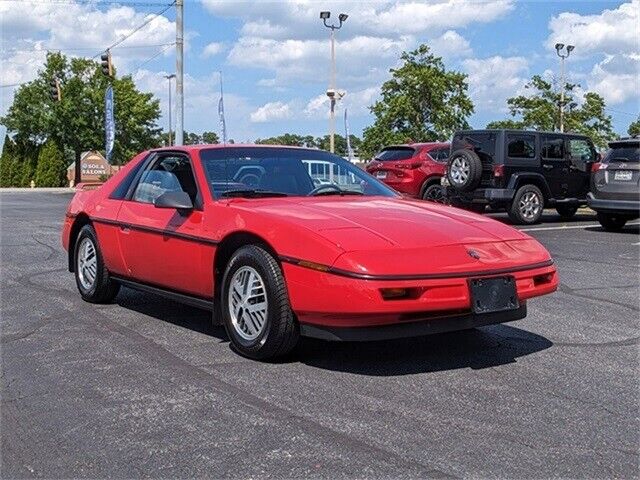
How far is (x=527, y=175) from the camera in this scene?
15.1 metres

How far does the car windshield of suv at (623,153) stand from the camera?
1303 centimetres

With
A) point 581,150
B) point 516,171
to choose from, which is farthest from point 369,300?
point 581,150

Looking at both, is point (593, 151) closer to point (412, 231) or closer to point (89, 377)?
point (412, 231)

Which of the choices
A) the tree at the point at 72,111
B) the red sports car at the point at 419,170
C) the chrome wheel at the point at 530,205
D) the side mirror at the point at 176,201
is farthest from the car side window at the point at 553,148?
the tree at the point at 72,111

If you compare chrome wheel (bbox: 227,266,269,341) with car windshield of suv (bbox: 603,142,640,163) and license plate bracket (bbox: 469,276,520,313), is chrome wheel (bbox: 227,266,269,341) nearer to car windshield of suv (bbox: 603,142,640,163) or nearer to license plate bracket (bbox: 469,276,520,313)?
license plate bracket (bbox: 469,276,520,313)

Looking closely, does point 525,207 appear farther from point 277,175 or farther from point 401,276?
point 401,276

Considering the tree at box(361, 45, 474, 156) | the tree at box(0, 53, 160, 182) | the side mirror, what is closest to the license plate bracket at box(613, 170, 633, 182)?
the side mirror

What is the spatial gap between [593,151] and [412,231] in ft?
42.4

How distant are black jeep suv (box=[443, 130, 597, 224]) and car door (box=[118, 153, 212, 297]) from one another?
948 centimetres

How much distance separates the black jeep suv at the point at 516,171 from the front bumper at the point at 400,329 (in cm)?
1051

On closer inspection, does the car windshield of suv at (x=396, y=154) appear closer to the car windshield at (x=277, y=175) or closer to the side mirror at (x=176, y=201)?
the car windshield at (x=277, y=175)

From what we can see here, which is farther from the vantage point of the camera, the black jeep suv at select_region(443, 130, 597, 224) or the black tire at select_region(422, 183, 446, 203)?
the black tire at select_region(422, 183, 446, 203)

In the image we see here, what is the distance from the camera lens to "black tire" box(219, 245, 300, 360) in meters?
4.47

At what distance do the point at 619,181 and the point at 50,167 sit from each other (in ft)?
158
